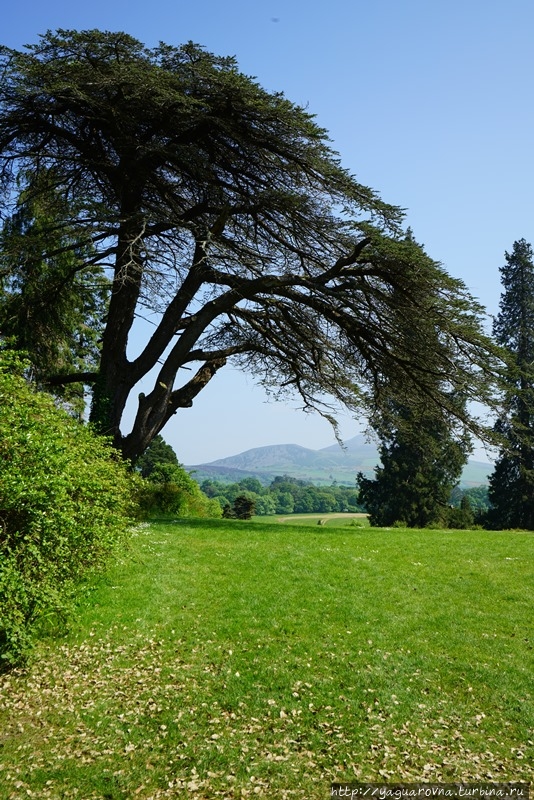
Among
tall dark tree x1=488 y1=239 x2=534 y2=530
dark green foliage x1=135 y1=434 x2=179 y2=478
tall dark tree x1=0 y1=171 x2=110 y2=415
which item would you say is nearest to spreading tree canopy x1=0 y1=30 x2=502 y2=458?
tall dark tree x1=0 y1=171 x2=110 y2=415

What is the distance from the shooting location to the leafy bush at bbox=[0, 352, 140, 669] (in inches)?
274

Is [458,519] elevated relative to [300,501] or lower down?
elevated

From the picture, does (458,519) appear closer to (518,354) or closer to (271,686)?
(518,354)

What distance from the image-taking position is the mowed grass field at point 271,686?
5848 mm

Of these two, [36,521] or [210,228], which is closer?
[36,521]

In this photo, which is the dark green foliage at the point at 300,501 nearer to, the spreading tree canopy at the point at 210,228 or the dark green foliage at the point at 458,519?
the dark green foliage at the point at 458,519

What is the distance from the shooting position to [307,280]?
54.7 feet

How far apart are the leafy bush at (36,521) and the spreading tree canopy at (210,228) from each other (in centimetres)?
824

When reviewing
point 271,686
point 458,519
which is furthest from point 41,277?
point 458,519

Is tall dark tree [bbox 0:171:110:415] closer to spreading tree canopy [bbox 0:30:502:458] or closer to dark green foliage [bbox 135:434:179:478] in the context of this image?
spreading tree canopy [bbox 0:30:502:458]

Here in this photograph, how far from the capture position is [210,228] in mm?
16828

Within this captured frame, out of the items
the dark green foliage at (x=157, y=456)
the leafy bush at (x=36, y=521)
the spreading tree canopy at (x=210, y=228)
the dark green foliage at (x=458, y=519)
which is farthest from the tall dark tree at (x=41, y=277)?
the dark green foliage at (x=157, y=456)

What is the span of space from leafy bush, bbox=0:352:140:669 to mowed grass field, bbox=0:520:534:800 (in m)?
1.00

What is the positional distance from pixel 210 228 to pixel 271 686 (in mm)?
12834
